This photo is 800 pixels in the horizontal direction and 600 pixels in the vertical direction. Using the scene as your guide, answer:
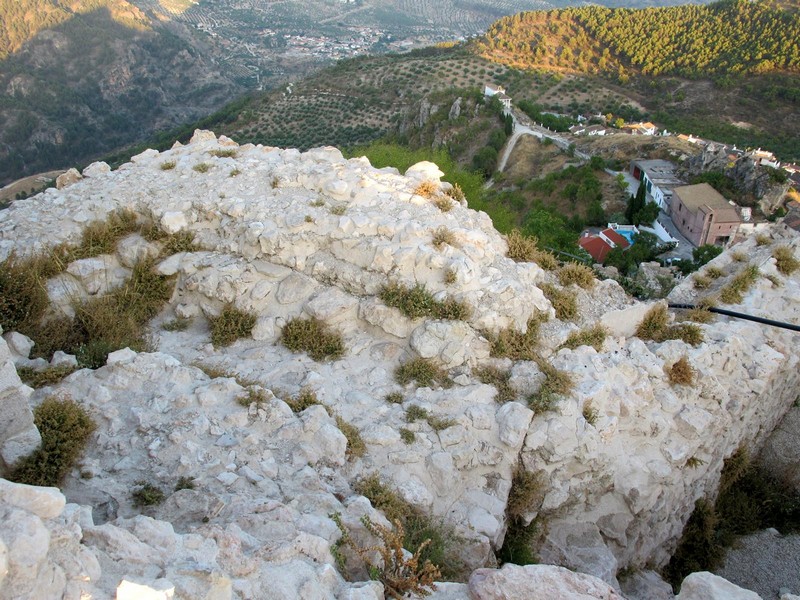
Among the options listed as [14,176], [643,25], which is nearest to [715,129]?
[643,25]

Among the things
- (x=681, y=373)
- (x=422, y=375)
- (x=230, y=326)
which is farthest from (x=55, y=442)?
(x=681, y=373)

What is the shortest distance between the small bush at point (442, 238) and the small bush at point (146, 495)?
15.7 ft

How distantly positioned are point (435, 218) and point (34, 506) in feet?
21.2

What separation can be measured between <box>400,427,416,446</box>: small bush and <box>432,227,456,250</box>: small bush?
2769 millimetres

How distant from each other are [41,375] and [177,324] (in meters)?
2.19

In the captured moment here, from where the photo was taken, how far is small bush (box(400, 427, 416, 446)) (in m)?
6.56

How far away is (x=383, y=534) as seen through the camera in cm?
477

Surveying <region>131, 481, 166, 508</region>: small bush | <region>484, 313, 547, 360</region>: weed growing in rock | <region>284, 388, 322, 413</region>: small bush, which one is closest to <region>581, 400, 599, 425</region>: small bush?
<region>484, 313, 547, 360</region>: weed growing in rock

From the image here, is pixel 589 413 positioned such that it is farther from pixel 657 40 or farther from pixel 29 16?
pixel 29 16

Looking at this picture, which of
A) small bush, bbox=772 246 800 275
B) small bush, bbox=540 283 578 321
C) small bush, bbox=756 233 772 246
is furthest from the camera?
small bush, bbox=756 233 772 246

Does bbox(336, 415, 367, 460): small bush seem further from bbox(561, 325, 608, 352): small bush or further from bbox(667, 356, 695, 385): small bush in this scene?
bbox(667, 356, 695, 385): small bush

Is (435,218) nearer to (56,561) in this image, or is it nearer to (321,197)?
(321,197)

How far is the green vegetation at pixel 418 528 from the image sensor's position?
555 centimetres

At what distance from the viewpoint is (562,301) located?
840 centimetres
